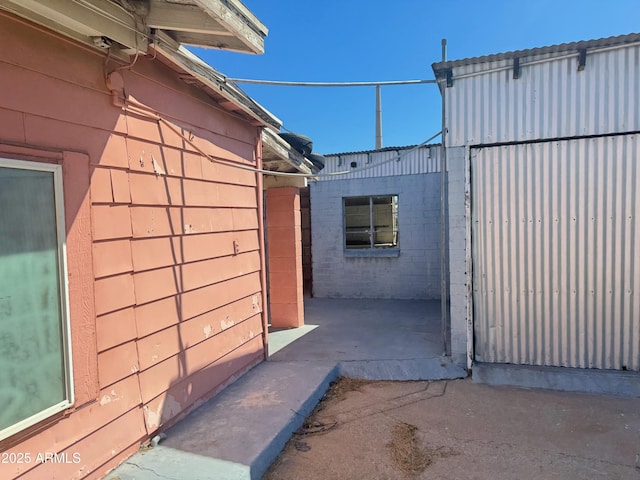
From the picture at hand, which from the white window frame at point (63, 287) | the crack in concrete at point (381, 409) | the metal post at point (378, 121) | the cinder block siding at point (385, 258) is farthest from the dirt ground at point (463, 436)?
the metal post at point (378, 121)

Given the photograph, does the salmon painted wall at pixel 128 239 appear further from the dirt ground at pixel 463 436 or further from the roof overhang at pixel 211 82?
the dirt ground at pixel 463 436

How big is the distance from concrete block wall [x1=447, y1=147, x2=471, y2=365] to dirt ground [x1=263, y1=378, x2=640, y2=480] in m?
0.64

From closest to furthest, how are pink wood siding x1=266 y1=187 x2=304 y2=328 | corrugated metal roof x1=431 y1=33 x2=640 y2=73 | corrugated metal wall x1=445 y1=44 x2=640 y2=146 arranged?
corrugated metal roof x1=431 y1=33 x2=640 y2=73 → corrugated metal wall x1=445 y1=44 x2=640 y2=146 → pink wood siding x1=266 y1=187 x2=304 y2=328

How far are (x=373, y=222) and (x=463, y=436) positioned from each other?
6239 mm

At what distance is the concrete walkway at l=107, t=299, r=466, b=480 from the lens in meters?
2.70

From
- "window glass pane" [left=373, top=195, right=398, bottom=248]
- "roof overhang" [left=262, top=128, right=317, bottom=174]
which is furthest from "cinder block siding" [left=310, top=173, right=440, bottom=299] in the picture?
"roof overhang" [left=262, top=128, right=317, bottom=174]

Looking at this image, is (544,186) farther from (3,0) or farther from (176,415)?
(3,0)

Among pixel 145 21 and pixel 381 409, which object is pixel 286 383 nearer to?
pixel 381 409

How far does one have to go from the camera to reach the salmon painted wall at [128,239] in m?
2.22

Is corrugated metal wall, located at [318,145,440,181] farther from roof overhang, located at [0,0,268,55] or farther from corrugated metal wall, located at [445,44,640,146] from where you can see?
roof overhang, located at [0,0,268,55]

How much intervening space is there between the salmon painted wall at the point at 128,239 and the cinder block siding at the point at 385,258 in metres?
5.25

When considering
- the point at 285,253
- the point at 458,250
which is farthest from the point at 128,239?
the point at 285,253

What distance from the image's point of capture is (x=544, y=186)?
14.3 ft

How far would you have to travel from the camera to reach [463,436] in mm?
3316
